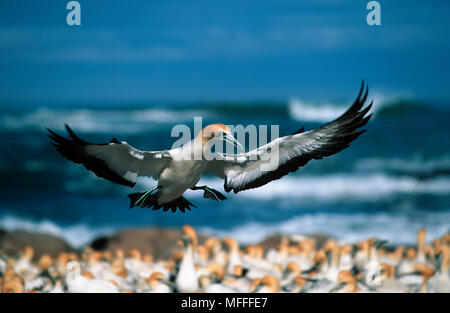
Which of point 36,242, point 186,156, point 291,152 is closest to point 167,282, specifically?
point 291,152

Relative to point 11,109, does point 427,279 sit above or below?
below

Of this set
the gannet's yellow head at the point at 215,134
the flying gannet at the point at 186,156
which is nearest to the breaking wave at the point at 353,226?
the flying gannet at the point at 186,156

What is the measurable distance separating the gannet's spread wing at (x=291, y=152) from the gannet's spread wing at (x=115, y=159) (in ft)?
1.94

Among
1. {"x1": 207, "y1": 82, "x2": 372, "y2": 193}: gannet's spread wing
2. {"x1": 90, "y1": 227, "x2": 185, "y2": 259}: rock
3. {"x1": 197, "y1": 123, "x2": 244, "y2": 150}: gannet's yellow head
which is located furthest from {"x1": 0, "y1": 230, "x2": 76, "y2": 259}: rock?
{"x1": 197, "y1": 123, "x2": 244, "y2": 150}: gannet's yellow head

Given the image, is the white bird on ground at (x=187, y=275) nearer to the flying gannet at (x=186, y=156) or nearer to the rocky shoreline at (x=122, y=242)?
the flying gannet at (x=186, y=156)

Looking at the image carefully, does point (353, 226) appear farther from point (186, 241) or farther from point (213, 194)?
point (213, 194)

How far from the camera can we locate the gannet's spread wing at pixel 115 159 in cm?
509

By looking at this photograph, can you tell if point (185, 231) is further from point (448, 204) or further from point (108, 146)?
point (448, 204)

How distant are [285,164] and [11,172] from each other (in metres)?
22.9

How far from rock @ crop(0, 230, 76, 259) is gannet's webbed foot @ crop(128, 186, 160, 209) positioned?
836 cm

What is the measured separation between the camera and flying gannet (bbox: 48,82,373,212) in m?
5.10

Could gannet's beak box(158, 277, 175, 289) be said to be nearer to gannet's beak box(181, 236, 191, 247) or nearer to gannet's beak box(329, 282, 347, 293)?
gannet's beak box(181, 236, 191, 247)

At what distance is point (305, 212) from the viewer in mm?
20281

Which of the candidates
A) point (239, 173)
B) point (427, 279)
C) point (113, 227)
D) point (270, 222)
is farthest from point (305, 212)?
point (239, 173)
